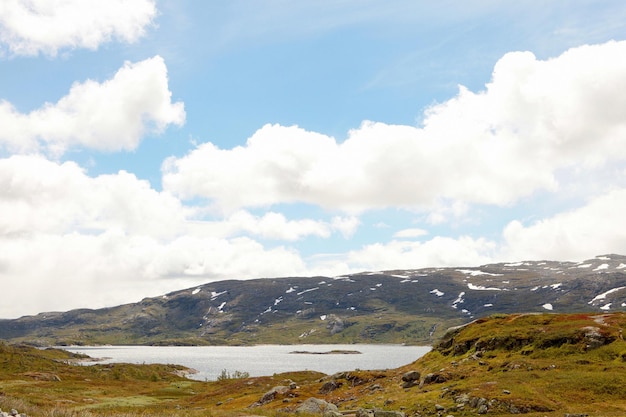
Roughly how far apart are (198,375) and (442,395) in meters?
147

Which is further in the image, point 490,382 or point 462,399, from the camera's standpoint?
point 490,382

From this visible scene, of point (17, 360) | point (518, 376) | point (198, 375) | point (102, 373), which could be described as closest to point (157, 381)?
point (102, 373)

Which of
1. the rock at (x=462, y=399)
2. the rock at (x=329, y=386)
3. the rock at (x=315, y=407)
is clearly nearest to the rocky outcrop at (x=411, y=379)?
the rock at (x=315, y=407)

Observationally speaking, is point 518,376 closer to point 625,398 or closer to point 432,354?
point 625,398

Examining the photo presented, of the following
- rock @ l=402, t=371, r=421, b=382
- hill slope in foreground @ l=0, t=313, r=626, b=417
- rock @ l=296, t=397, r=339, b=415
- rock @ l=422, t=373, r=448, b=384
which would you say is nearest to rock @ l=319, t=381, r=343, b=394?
hill slope in foreground @ l=0, t=313, r=626, b=417

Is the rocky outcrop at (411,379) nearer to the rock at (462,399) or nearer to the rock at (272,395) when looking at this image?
the rock at (462,399)

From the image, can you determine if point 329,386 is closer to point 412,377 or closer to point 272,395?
point 272,395

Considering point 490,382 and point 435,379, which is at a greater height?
point 490,382

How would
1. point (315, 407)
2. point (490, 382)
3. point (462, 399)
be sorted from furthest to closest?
1. point (315, 407)
2. point (490, 382)
3. point (462, 399)

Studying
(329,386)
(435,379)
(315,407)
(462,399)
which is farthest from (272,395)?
(462,399)

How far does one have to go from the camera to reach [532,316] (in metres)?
68.8

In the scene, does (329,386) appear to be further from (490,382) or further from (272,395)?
(490,382)

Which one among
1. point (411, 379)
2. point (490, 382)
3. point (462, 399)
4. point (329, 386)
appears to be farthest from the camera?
point (329, 386)

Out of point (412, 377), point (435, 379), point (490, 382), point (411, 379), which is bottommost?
point (411, 379)
